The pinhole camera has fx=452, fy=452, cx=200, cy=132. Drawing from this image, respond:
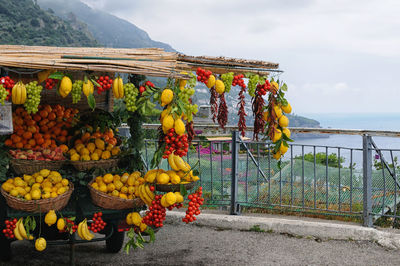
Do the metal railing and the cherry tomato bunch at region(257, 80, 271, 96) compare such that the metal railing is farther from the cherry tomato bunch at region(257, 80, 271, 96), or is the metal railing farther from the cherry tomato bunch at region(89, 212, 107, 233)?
the cherry tomato bunch at region(89, 212, 107, 233)

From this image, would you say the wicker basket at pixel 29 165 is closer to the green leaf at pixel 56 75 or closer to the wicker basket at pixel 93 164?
the wicker basket at pixel 93 164

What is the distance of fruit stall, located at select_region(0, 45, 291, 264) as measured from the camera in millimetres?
3311

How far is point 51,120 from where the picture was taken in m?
4.43

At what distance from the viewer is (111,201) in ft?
12.5

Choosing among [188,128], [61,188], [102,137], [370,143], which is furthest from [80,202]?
[370,143]

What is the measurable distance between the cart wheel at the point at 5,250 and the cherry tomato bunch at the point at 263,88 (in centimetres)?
296

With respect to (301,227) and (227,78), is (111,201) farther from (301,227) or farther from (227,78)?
(301,227)

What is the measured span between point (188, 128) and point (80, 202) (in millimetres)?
1242

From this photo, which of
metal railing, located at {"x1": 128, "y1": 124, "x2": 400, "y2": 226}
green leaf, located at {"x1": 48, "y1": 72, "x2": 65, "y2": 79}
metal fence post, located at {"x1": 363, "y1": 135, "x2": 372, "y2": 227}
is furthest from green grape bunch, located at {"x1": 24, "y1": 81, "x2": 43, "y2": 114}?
metal fence post, located at {"x1": 363, "y1": 135, "x2": 372, "y2": 227}

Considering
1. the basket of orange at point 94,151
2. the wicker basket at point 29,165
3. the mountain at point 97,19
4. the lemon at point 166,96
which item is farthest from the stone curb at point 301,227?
the mountain at point 97,19

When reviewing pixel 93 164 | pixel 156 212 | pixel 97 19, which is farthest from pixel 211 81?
pixel 97 19

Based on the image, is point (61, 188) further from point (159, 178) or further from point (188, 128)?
point (188, 128)

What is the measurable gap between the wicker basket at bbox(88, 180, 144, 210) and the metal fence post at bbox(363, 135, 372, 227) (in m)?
3.07

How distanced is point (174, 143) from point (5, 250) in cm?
253
